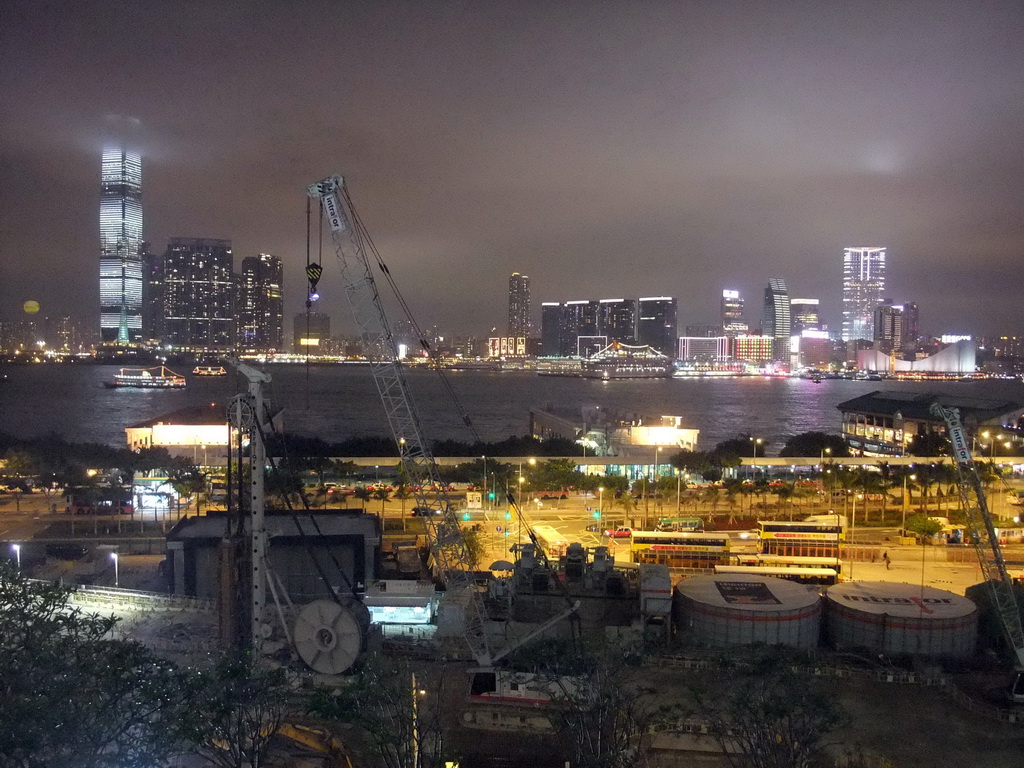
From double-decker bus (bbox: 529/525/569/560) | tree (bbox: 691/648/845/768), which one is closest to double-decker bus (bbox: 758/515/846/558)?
double-decker bus (bbox: 529/525/569/560)

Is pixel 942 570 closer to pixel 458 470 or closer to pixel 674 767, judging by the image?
pixel 674 767

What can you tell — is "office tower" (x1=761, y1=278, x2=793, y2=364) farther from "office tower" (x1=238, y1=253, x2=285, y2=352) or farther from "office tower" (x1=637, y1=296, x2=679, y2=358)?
"office tower" (x1=238, y1=253, x2=285, y2=352)

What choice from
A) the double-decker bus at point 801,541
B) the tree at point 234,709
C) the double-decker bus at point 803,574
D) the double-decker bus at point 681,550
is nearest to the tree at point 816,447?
the double-decker bus at point 801,541

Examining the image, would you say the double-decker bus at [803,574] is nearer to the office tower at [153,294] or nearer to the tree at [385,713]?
the tree at [385,713]

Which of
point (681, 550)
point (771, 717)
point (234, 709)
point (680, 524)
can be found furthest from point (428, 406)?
point (771, 717)

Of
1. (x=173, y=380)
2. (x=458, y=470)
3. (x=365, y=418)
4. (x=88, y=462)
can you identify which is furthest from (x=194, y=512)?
(x=173, y=380)
